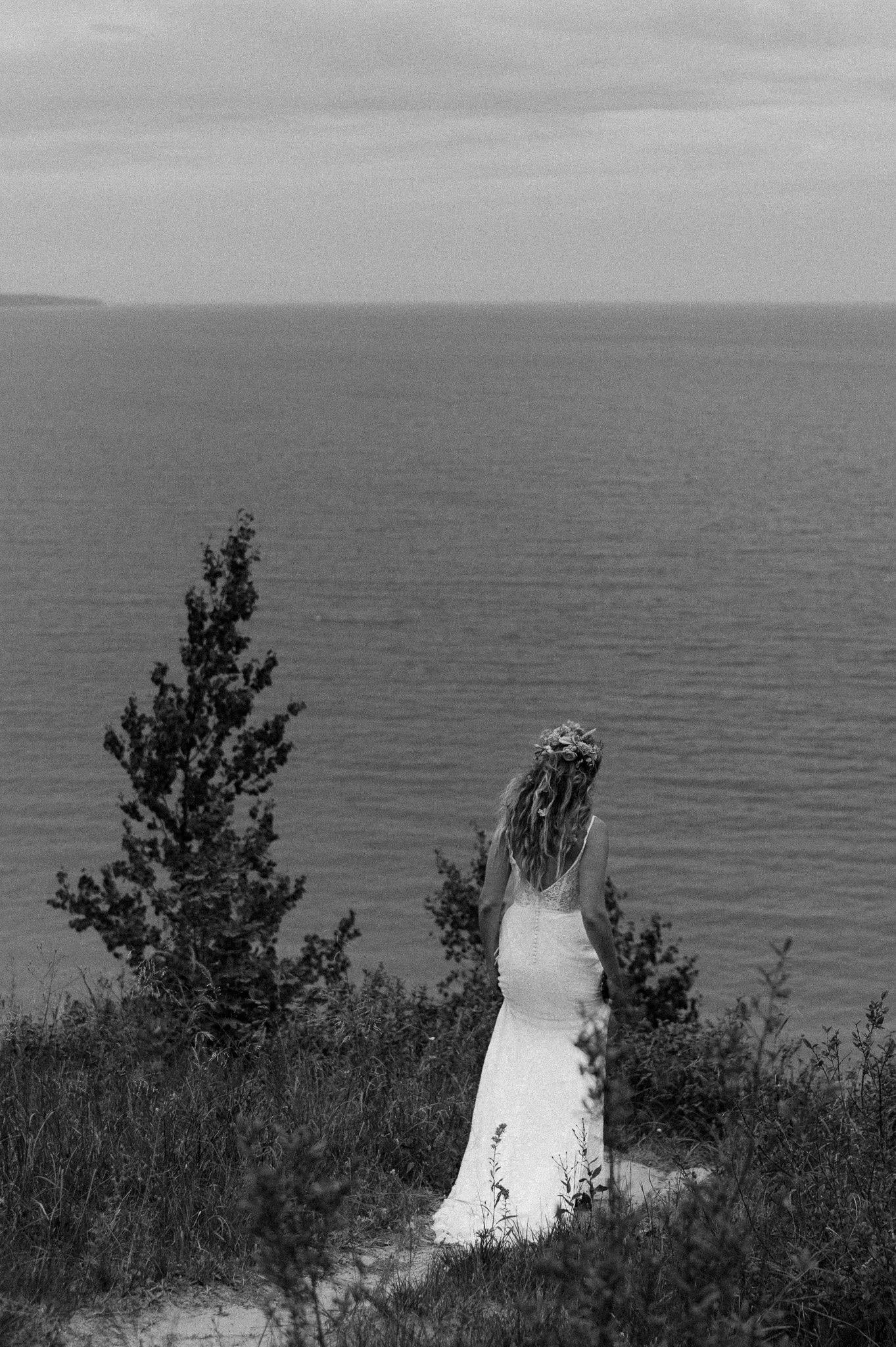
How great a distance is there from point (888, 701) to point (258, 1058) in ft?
111

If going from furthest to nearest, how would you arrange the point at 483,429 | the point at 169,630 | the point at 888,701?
the point at 483,429, the point at 169,630, the point at 888,701

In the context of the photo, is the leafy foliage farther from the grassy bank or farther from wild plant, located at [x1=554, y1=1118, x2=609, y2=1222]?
wild plant, located at [x1=554, y1=1118, x2=609, y2=1222]

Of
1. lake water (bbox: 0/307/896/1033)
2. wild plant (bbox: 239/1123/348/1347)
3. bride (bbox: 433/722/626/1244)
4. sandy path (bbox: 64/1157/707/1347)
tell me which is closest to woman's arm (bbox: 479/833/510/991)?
bride (bbox: 433/722/626/1244)

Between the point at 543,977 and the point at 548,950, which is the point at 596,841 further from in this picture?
the point at 543,977

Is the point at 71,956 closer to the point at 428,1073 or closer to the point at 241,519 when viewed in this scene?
the point at 241,519

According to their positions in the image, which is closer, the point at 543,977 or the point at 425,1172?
the point at 543,977

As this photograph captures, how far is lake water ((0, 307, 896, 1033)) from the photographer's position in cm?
2814

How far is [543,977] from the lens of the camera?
20.6 feet

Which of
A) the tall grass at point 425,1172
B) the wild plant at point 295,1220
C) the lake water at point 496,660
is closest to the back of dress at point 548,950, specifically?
the tall grass at point 425,1172

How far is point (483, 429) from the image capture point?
102938 millimetres

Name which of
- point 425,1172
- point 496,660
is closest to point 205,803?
point 425,1172

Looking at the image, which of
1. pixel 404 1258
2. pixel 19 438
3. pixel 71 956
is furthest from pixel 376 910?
pixel 19 438

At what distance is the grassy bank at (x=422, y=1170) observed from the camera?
10.7 feet

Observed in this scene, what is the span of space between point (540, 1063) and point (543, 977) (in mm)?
375
